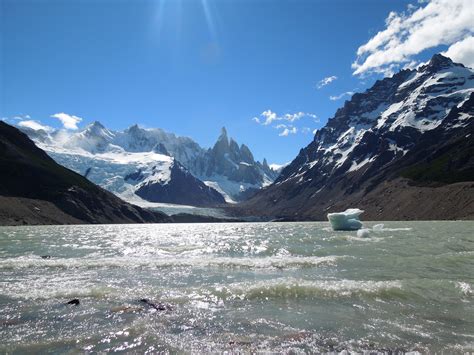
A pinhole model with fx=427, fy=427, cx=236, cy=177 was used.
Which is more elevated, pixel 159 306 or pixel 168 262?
pixel 168 262

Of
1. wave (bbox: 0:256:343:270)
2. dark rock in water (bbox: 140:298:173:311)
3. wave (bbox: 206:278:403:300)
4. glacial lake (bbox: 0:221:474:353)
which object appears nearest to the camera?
glacial lake (bbox: 0:221:474:353)

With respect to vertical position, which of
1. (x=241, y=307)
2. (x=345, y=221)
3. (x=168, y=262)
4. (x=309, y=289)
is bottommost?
(x=241, y=307)

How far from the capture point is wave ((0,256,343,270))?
Answer: 4012 cm

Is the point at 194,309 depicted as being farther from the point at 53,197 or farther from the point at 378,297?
the point at 53,197

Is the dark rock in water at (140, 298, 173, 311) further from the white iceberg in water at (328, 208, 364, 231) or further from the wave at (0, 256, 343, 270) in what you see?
the white iceberg in water at (328, 208, 364, 231)

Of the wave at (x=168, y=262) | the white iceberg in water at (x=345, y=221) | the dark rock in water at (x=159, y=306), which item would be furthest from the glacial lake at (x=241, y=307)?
the white iceberg in water at (x=345, y=221)

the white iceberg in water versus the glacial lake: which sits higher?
the white iceberg in water

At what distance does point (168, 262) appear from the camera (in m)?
43.3

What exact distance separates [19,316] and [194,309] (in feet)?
29.1

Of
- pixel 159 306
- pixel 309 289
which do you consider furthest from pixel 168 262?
pixel 159 306

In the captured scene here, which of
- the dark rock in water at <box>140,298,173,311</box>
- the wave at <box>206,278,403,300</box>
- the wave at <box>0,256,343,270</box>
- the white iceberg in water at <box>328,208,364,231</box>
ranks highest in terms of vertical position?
the white iceberg in water at <box>328,208,364,231</box>

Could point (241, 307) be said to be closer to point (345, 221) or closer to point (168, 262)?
point (168, 262)

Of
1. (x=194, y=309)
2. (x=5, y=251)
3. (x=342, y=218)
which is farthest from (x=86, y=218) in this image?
(x=194, y=309)

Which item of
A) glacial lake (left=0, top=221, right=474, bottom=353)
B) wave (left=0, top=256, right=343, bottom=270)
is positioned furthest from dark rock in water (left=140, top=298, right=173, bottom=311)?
wave (left=0, top=256, right=343, bottom=270)
